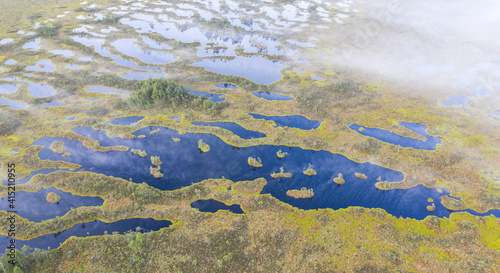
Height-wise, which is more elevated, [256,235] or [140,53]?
[140,53]

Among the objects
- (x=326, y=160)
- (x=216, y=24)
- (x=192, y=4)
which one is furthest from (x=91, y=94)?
(x=192, y=4)

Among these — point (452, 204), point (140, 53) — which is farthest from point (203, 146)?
point (140, 53)

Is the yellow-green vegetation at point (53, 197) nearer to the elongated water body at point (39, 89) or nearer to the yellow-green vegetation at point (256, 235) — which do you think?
the yellow-green vegetation at point (256, 235)

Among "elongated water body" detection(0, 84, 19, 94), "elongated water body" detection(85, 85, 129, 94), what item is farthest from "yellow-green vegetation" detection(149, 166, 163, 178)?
"elongated water body" detection(0, 84, 19, 94)

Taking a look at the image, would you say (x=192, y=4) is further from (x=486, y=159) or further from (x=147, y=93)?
(x=486, y=159)

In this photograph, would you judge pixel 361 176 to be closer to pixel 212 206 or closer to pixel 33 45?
pixel 212 206

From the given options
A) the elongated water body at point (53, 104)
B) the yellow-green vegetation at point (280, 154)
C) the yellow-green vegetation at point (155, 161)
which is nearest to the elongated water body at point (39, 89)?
the elongated water body at point (53, 104)
